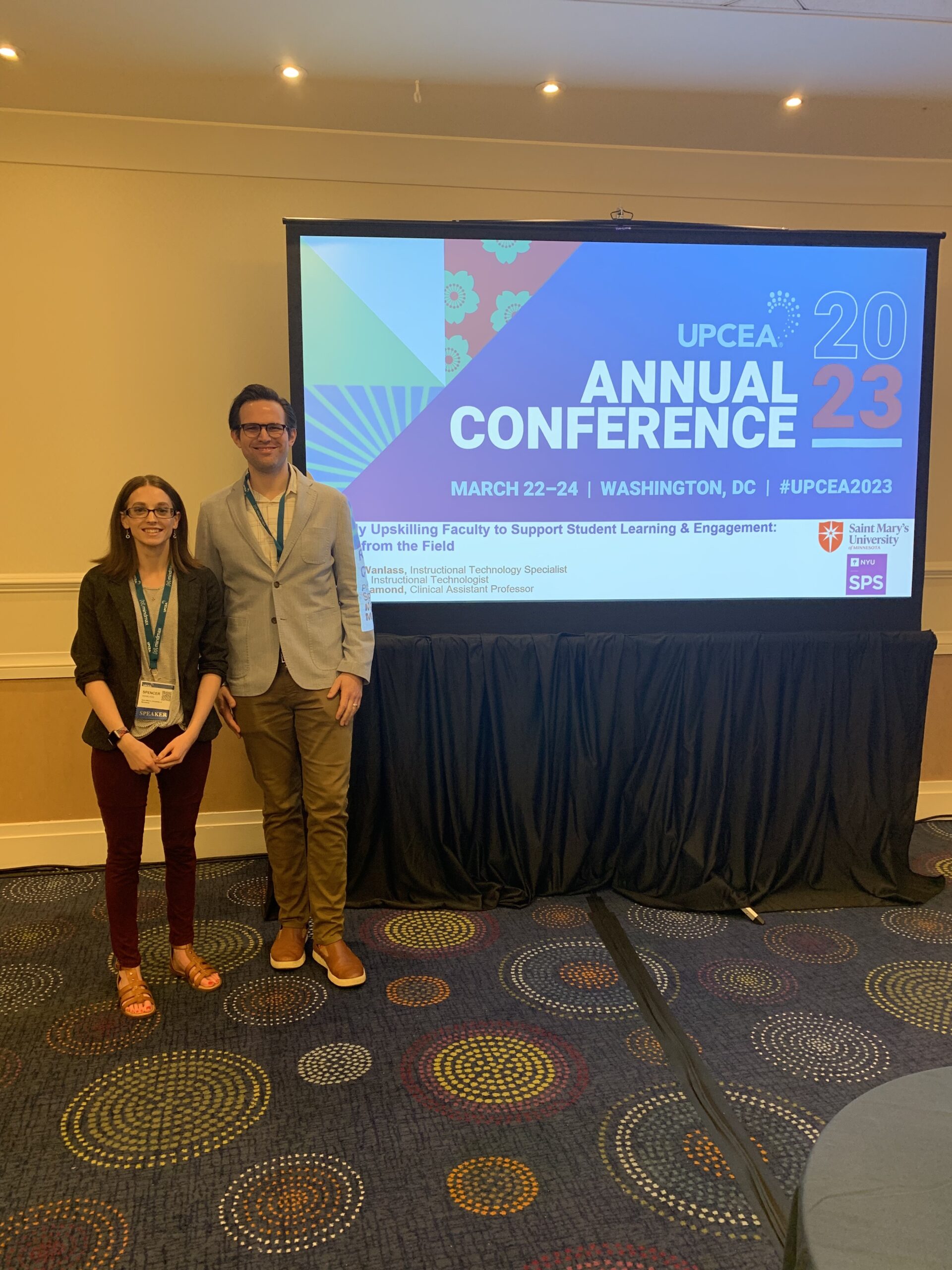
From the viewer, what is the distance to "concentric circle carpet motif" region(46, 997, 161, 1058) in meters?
2.09

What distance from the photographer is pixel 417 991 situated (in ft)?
7.69

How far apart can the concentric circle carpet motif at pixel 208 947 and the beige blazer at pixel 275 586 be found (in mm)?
847

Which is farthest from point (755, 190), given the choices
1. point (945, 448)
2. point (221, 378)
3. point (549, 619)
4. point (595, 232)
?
point (221, 378)

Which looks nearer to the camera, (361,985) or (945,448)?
(361,985)

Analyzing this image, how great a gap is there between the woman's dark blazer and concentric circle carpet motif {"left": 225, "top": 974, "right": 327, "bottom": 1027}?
760mm

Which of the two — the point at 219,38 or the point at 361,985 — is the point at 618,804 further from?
the point at 219,38

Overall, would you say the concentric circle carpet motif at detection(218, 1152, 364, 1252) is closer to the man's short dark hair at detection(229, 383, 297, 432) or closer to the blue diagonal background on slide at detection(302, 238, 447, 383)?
the man's short dark hair at detection(229, 383, 297, 432)

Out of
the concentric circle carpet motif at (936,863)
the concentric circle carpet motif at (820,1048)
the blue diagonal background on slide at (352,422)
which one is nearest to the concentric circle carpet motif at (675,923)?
the concentric circle carpet motif at (820,1048)

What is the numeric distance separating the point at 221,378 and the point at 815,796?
269 centimetres

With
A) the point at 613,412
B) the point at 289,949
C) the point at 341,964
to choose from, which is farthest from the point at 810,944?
the point at 613,412

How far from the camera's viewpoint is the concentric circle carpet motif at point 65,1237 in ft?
4.90

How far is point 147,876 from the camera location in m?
3.09

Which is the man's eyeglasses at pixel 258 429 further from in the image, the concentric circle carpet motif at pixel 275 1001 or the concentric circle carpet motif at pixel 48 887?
the concentric circle carpet motif at pixel 48 887

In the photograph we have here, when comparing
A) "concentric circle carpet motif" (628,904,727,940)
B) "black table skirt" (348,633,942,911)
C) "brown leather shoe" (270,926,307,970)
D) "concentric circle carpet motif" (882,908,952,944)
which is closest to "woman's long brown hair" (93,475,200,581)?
"black table skirt" (348,633,942,911)
